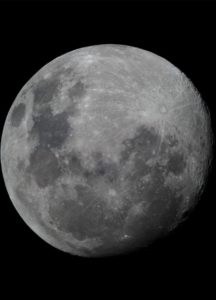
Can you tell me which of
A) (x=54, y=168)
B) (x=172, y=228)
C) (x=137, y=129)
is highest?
(x=137, y=129)

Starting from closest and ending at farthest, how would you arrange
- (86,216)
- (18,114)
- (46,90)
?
(86,216) → (46,90) → (18,114)

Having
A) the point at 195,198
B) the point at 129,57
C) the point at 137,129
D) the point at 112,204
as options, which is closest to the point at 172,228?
the point at 195,198

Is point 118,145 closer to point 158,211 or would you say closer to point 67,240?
point 158,211

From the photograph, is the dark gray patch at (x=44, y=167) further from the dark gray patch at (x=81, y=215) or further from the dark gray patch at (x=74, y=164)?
the dark gray patch at (x=81, y=215)

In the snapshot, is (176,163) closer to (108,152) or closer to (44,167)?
(108,152)

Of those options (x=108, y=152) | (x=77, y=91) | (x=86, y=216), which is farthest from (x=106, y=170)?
(x=77, y=91)

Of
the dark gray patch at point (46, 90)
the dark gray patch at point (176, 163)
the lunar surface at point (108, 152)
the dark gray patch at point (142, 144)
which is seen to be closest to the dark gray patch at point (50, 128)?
the lunar surface at point (108, 152)
